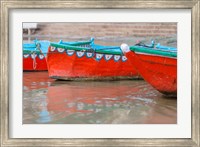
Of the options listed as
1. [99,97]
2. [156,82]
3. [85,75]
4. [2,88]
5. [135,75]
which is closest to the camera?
[2,88]

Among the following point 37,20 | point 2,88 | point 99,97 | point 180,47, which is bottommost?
point 99,97

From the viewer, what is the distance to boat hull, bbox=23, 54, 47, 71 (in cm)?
875

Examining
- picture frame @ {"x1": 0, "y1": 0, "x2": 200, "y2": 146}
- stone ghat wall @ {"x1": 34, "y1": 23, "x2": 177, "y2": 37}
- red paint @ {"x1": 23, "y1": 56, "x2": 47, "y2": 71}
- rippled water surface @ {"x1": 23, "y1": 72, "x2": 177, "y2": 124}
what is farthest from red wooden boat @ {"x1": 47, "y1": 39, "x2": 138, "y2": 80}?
picture frame @ {"x1": 0, "y1": 0, "x2": 200, "y2": 146}

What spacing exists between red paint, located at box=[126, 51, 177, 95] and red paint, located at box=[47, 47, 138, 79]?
2.36 metres

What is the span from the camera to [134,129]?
258 centimetres

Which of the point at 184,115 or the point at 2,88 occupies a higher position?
the point at 2,88

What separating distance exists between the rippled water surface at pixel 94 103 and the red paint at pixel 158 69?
0.67ft

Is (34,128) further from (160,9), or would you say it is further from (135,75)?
(135,75)

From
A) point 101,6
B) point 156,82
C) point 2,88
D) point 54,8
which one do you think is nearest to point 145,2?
point 101,6

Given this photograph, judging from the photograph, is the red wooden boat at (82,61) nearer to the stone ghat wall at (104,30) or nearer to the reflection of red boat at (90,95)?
the reflection of red boat at (90,95)

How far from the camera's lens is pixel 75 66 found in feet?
23.2

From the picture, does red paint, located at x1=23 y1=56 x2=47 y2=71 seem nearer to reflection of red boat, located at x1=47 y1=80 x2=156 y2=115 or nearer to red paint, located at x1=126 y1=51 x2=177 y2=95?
reflection of red boat, located at x1=47 y1=80 x2=156 y2=115

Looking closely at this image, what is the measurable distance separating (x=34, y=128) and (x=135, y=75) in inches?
205

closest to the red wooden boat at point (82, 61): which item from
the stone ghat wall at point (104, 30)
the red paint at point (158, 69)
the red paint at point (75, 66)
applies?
the red paint at point (75, 66)
